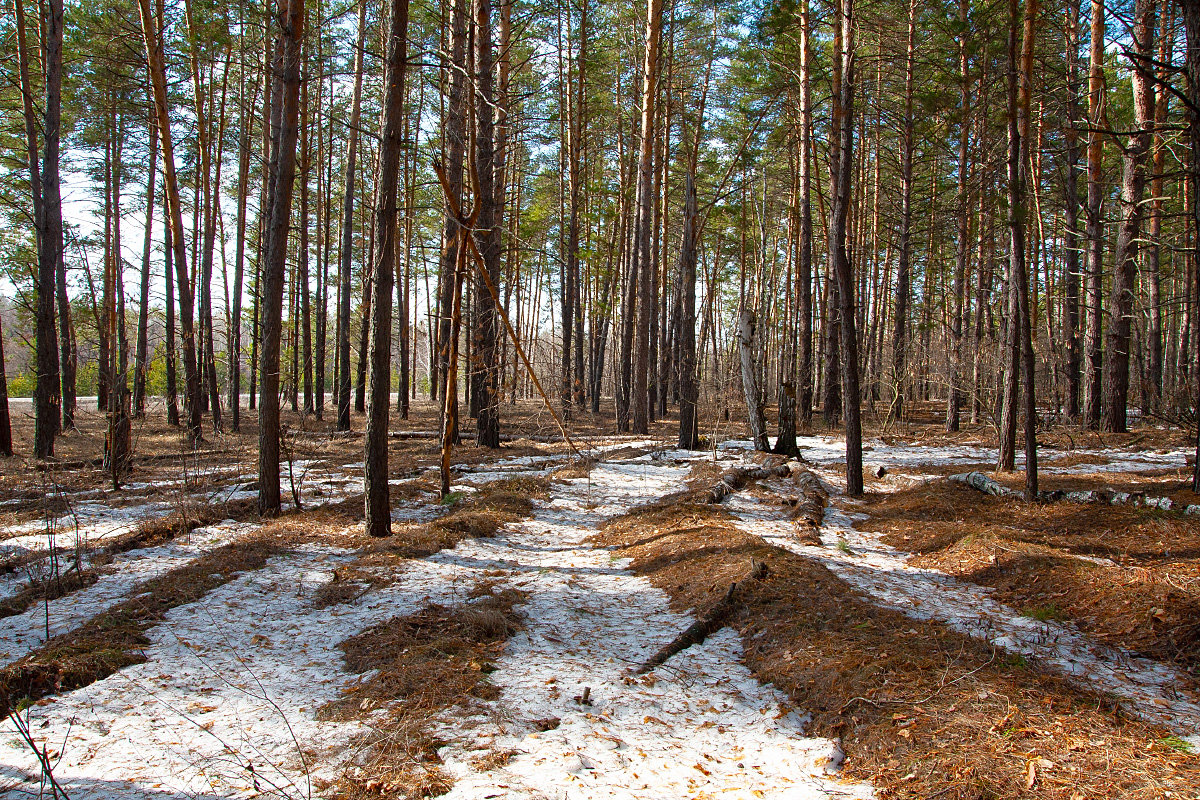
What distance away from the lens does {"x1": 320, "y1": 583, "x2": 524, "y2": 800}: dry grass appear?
2553 millimetres

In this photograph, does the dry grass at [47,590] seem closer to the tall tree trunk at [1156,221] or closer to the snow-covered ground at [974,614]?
the snow-covered ground at [974,614]

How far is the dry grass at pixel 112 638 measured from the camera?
3213mm

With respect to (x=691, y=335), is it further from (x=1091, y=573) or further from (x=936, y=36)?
(x=936, y=36)

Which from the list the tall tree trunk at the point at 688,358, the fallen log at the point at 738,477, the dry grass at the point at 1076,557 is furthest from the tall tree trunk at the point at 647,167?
the dry grass at the point at 1076,557

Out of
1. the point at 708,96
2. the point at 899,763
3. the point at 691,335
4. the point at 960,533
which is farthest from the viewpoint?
the point at 708,96

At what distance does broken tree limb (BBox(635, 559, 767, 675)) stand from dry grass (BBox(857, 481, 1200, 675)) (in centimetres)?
193

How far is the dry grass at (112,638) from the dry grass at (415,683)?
50.6 inches

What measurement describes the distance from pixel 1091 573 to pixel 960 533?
4.81 ft

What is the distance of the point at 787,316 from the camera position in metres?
22.5

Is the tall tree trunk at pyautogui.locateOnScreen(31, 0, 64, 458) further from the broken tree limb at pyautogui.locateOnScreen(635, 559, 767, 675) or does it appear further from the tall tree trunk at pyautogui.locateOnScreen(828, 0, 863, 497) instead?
the tall tree trunk at pyautogui.locateOnScreen(828, 0, 863, 497)

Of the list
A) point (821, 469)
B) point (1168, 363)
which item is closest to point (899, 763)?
point (821, 469)

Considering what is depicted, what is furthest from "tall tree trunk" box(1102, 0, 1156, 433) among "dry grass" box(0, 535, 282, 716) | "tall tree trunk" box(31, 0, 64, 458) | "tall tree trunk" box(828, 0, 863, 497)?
"tall tree trunk" box(31, 0, 64, 458)

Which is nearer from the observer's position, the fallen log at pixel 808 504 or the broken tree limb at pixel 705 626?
the broken tree limb at pixel 705 626

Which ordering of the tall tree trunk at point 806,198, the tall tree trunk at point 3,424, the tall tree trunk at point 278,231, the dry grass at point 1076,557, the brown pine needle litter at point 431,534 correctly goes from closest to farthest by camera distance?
the dry grass at point 1076,557, the brown pine needle litter at point 431,534, the tall tree trunk at point 278,231, the tall tree trunk at point 806,198, the tall tree trunk at point 3,424
